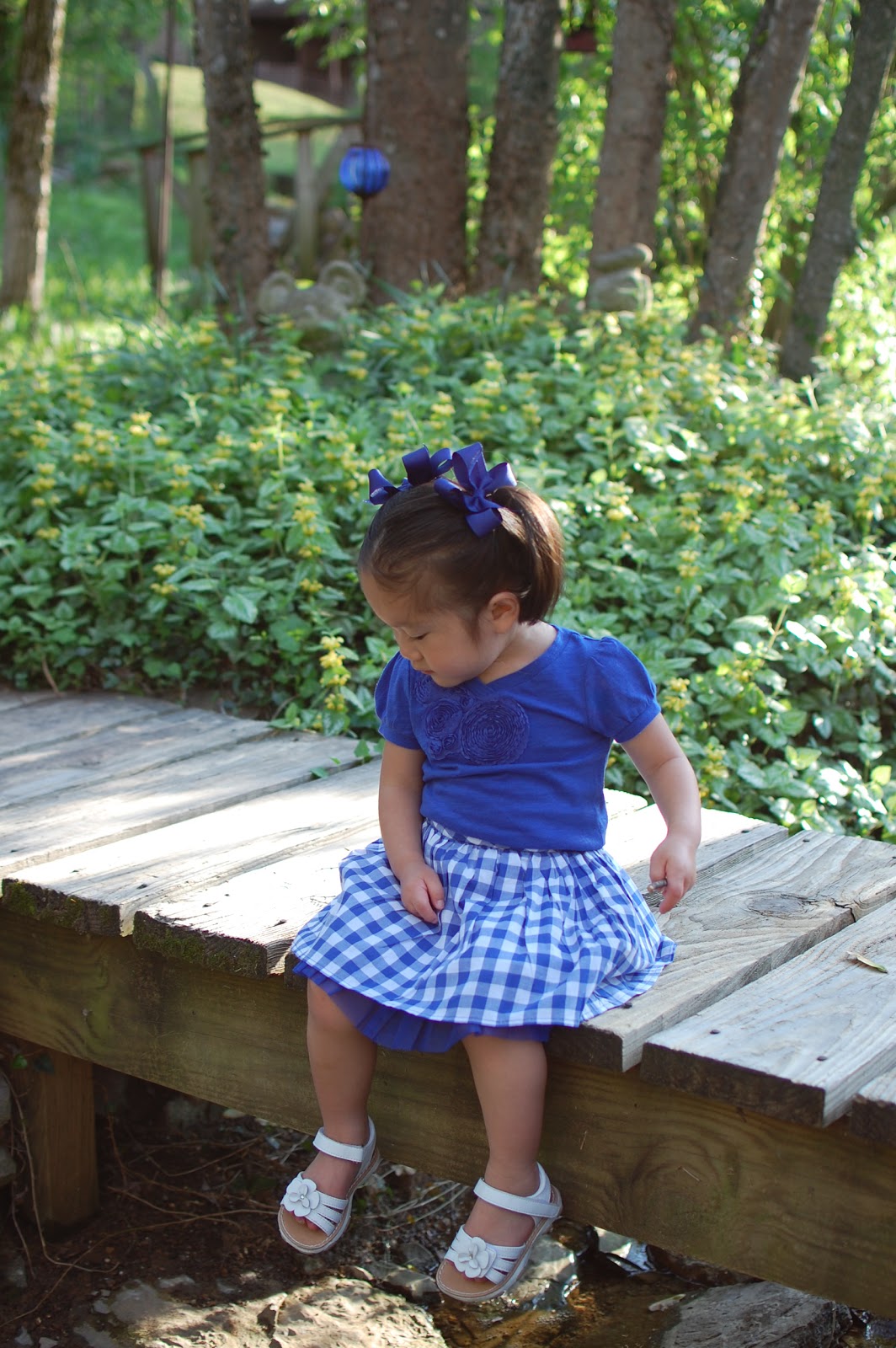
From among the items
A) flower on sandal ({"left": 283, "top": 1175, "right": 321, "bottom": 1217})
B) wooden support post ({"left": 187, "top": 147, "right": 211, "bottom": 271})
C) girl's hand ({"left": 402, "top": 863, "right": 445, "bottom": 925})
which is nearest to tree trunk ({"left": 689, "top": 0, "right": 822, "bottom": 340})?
girl's hand ({"left": 402, "top": 863, "right": 445, "bottom": 925})

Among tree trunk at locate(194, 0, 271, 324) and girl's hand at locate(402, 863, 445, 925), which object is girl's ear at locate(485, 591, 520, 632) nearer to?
girl's hand at locate(402, 863, 445, 925)

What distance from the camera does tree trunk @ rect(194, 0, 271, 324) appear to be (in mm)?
6445

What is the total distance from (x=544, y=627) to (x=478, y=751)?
23cm

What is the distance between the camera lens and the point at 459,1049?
1989 millimetres

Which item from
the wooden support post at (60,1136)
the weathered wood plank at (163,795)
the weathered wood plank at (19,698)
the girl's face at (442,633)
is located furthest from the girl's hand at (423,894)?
the weathered wood plank at (19,698)

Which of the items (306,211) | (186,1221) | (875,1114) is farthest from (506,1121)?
(306,211)

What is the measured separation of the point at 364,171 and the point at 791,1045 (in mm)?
5367

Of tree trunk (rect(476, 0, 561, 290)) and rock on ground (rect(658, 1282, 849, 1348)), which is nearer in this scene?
rock on ground (rect(658, 1282, 849, 1348))

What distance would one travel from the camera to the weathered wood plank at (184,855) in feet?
7.59

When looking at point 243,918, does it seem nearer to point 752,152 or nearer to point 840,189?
point 840,189

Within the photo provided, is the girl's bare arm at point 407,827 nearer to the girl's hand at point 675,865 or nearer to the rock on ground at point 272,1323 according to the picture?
the girl's hand at point 675,865

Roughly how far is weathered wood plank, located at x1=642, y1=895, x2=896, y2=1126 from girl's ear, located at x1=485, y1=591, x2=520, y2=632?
61 cm

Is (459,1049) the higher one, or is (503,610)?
(503,610)

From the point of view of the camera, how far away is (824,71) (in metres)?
8.04
